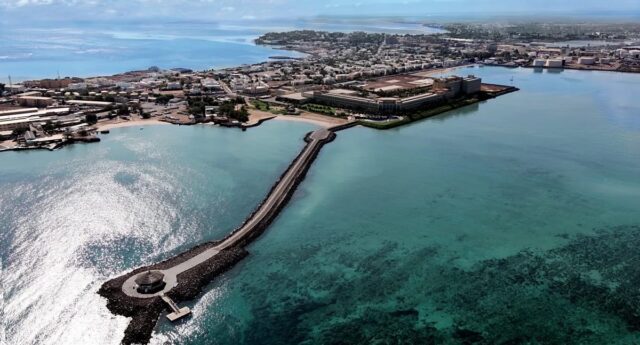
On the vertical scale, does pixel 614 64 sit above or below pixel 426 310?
above

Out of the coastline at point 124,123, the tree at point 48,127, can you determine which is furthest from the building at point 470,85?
the tree at point 48,127

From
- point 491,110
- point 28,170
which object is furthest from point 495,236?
point 491,110

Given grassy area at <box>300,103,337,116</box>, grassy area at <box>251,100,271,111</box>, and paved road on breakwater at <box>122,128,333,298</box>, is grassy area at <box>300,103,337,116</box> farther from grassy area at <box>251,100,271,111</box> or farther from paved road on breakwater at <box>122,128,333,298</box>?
paved road on breakwater at <box>122,128,333,298</box>

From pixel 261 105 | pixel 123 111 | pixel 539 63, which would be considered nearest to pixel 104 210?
pixel 123 111

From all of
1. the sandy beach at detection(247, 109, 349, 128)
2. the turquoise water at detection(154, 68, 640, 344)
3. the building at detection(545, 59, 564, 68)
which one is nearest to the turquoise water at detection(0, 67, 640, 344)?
the turquoise water at detection(154, 68, 640, 344)

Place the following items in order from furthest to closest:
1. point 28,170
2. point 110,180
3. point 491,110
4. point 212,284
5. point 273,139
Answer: point 491,110 < point 273,139 < point 28,170 < point 110,180 < point 212,284

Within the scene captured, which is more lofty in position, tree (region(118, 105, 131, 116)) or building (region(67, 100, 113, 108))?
building (region(67, 100, 113, 108))

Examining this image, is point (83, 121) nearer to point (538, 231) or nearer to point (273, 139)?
point (273, 139)
